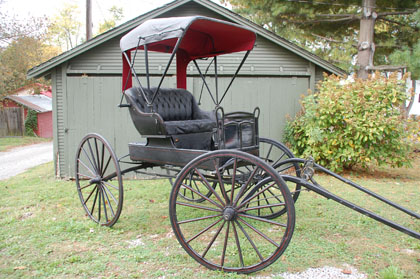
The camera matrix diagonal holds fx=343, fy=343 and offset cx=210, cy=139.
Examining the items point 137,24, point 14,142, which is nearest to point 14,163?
point 137,24

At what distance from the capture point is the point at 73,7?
37.9m

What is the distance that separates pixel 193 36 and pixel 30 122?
20.1 m

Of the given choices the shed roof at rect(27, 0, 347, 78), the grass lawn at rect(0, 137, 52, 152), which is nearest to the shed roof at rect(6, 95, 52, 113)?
the grass lawn at rect(0, 137, 52, 152)

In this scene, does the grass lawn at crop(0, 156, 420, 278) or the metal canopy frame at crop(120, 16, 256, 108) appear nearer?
the grass lawn at crop(0, 156, 420, 278)

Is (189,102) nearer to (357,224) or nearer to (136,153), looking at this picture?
(136,153)

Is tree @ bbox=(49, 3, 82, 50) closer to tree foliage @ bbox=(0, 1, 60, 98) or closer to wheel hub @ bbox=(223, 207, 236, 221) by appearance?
tree foliage @ bbox=(0, 1, 60, 98)

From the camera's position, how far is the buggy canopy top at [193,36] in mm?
3645

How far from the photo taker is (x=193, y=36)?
4883 millimetres

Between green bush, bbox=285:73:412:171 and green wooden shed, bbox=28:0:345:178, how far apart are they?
755mm

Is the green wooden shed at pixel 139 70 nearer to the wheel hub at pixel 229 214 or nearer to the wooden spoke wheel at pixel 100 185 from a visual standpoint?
the wooden spoke wheel at pixel 100 185

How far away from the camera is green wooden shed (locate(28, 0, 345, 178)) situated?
747 cm

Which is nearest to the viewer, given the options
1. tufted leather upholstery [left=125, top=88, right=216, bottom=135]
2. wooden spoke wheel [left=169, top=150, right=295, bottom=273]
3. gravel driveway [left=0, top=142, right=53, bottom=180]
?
wooden spoke wheel [left=169, top=150, right=295, bottom=273]

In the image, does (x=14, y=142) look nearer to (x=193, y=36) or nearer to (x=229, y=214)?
(x=193, y=36)

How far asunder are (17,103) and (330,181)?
22.5 meters
